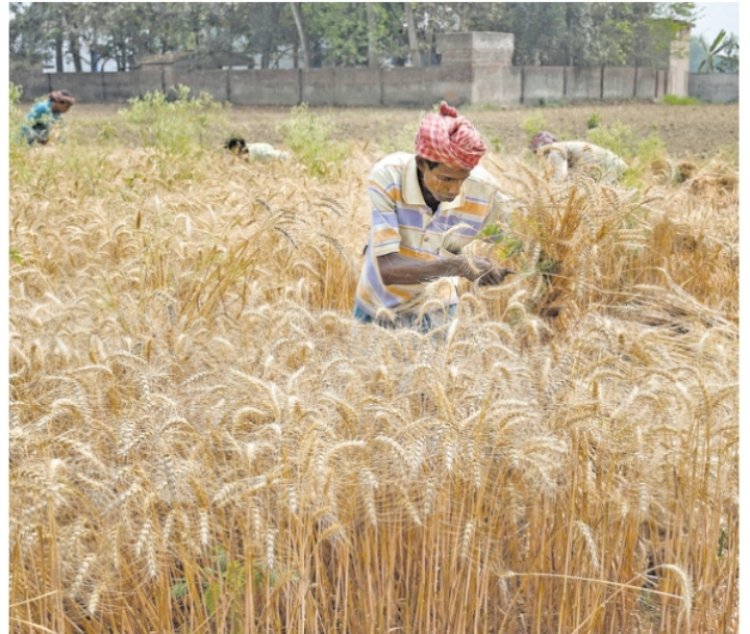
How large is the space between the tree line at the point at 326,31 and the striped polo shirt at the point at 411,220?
2289 cm

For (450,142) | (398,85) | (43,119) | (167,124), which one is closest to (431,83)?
(398,85)

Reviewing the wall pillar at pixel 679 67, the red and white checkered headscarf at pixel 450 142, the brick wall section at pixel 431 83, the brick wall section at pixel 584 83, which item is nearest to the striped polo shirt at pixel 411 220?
the red and white checkered headscarf at pixel 450 142

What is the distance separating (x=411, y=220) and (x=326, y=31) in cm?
2534

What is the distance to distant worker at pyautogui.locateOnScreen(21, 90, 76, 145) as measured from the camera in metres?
8.05

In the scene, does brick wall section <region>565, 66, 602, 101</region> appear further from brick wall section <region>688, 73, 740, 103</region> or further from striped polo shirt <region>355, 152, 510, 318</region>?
striped polo shirt <region>355, 152, 510, 318</region>

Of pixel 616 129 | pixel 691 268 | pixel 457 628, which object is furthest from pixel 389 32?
pixel 457 628

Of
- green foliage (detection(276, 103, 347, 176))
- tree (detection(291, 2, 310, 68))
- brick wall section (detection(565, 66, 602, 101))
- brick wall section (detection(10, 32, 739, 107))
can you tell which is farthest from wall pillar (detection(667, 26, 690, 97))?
green foliage (detection(276, 103, 347, 176))

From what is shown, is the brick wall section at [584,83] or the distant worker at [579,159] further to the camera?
the brick wall section at [584,83]

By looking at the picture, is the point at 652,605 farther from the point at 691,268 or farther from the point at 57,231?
the point at 691,268

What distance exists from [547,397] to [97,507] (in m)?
0.94

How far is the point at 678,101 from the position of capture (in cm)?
2581

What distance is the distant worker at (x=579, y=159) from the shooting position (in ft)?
13.3

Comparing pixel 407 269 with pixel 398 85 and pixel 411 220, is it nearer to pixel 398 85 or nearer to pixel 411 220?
pixel 411 220

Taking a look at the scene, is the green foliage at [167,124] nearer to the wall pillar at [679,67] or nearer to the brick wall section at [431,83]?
the brick wall section at [431,83]
